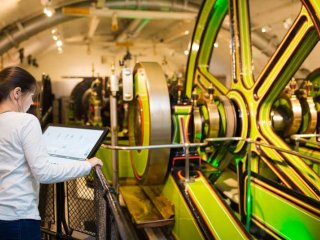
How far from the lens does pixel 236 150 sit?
3.18 metres

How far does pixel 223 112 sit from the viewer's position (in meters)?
3.21

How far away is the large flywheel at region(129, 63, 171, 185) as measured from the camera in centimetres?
283

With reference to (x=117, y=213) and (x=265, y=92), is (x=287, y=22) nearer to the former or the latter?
(x=265, y=92)

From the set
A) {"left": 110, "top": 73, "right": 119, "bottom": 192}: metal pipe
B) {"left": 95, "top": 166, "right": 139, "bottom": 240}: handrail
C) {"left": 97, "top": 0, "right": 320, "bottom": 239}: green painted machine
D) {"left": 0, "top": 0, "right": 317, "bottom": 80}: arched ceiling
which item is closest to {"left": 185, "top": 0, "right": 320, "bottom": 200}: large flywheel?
{"left": 97, "top": 0, "right": 320, "bottom": 239}: green painted machine

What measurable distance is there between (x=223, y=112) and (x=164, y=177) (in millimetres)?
854

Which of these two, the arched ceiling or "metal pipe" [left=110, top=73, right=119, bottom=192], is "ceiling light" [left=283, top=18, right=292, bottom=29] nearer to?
the arched ceiling

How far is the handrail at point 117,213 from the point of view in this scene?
3.28 ft

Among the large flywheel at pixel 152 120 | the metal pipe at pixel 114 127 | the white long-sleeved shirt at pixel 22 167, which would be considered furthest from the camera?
the metal pipe at pixel 114 127

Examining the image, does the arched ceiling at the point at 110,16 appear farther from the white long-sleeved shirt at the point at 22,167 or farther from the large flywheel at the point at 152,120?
the white long-sleeved shirt at the point at 22,167

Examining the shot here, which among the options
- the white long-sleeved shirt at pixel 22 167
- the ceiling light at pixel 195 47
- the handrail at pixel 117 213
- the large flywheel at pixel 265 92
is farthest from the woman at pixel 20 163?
the ceiling light at pixel 195 47

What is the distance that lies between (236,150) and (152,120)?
93 cm

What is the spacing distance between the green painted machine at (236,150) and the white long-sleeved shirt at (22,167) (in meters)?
1.19

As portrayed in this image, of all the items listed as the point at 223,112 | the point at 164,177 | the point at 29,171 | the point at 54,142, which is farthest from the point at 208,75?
the point at 29,171

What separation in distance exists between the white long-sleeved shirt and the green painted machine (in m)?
1.19
